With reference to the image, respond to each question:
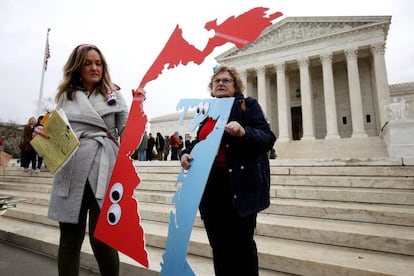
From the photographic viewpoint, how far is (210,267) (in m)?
2.74

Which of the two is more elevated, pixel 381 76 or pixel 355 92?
pixel 381 76

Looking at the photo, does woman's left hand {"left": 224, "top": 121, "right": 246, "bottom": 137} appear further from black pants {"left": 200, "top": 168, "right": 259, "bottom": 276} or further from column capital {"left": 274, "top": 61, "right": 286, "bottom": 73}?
column capital {"left": 274, "top": 61, "right": 286, "bottom": 73}

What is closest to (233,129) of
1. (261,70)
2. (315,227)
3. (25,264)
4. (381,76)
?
(315,227)

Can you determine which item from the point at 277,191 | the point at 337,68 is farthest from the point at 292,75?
the point at 277,191

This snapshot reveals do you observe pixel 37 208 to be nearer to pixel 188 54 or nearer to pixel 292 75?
pixel 188 54

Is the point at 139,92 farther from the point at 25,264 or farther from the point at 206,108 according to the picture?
the point at 25,264

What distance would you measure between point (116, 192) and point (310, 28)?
26119 millimetres

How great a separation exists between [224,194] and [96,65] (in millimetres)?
1384

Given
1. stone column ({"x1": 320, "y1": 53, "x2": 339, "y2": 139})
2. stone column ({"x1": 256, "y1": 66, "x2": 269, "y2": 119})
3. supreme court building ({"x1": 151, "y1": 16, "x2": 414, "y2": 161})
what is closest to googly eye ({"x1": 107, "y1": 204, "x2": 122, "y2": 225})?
supreme court building ({"x1": 151, "y1": 16, "x2": 414, "y2": 161})

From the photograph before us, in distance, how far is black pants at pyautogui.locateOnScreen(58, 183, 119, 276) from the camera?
1.64 m

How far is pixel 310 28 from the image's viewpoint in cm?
2280

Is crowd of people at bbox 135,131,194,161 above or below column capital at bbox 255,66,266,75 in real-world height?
below

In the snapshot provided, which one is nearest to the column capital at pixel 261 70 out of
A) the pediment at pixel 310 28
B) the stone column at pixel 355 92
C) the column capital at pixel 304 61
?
the pediment at pixel 310 28

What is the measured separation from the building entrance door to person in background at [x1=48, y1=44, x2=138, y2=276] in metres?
27.5
